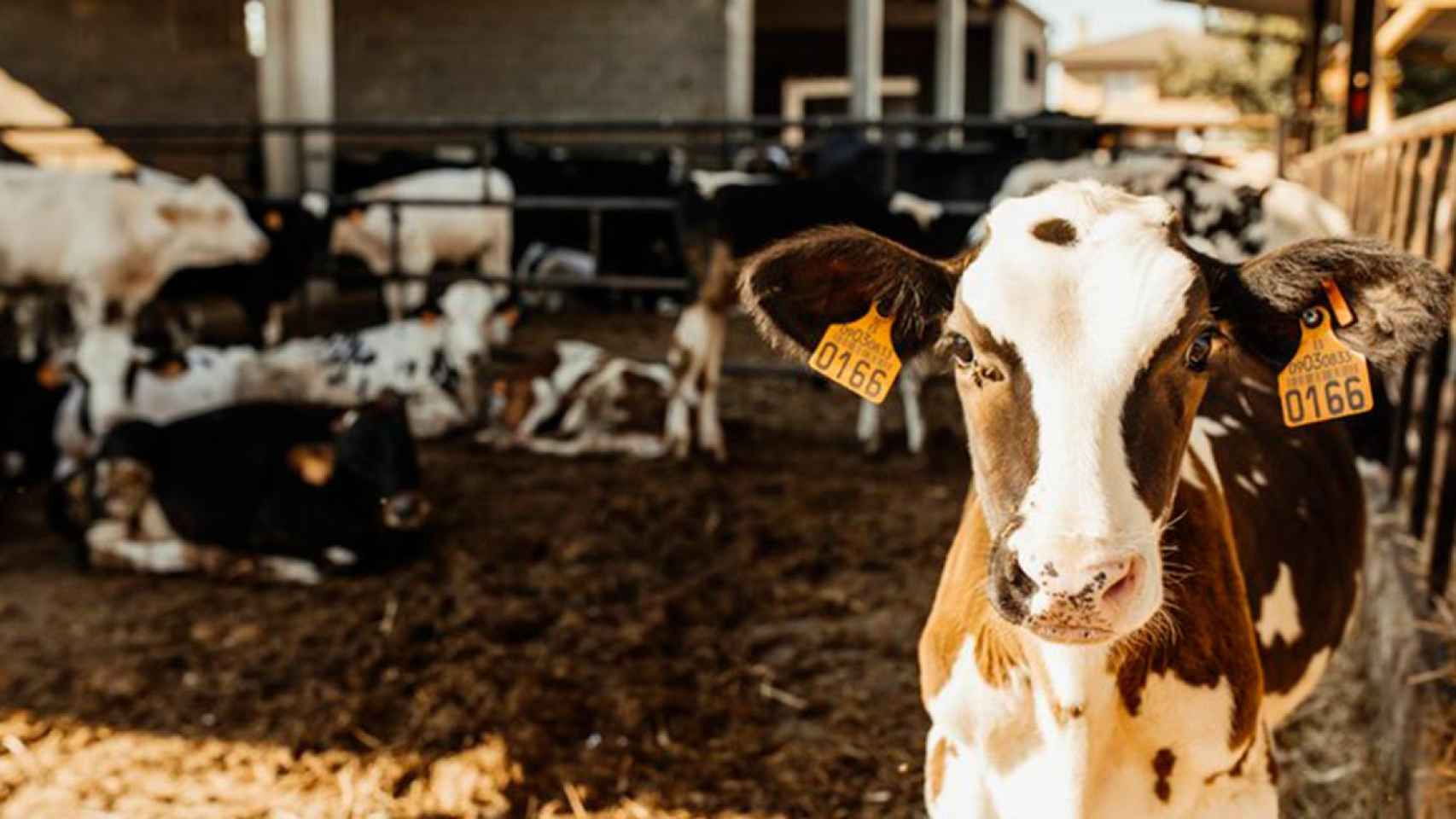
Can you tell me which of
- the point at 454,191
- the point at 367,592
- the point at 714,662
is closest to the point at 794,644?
the point at 714,662

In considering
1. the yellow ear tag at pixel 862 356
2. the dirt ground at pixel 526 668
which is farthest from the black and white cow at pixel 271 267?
the yellow ear tag at pixel 862 356

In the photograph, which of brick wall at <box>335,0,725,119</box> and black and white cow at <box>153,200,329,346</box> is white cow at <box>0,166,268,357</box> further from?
brick wall at <box>335,0,725,119</box>

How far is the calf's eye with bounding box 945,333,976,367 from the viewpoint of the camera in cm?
213

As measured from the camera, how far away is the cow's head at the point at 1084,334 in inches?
70.6

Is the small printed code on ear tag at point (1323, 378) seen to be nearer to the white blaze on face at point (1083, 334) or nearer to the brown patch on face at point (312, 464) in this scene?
the white blaze on face at point (1083, 334)

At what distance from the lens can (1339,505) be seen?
10.5 ft

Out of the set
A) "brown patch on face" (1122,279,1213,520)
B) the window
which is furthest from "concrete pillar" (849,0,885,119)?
the window

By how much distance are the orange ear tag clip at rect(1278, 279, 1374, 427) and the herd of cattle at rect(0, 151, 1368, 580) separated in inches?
100

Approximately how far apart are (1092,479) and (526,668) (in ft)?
8.99

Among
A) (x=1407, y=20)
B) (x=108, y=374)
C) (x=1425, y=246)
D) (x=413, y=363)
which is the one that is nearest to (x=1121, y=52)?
(x=1407, y=20)

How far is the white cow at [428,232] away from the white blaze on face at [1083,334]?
8077mm

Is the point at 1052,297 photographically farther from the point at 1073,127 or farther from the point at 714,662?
the point at 1073,127

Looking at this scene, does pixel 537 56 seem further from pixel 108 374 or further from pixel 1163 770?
pixel 1163 770

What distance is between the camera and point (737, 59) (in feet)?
54.4
